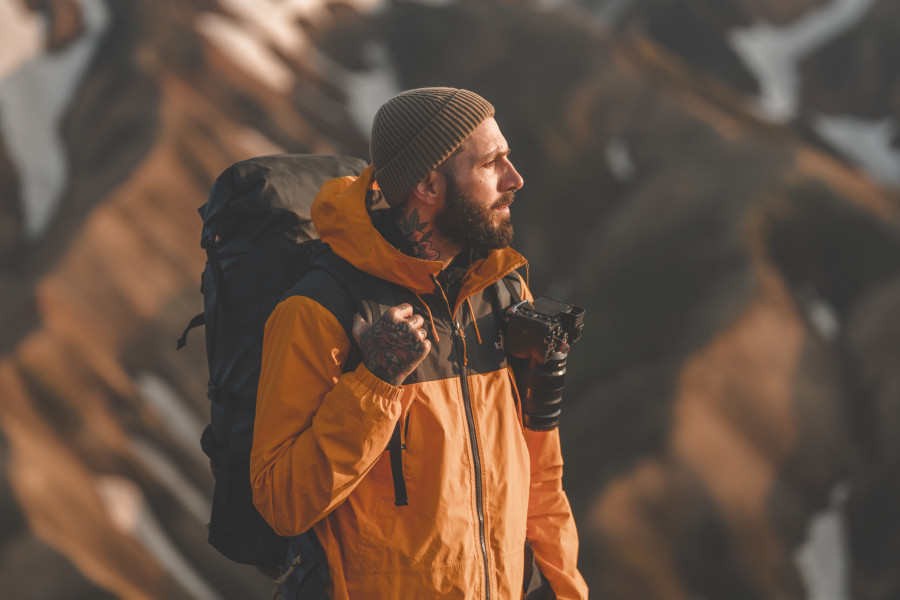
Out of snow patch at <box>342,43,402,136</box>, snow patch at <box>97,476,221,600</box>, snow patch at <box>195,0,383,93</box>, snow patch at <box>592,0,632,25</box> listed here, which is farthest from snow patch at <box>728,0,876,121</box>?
snow patch at <box>97,476,221,600</box>

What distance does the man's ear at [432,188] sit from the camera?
3971mm

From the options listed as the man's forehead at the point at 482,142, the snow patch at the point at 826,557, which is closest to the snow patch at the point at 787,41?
the snow patch at the point at 826,557

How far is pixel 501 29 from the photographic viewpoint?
55.8 m

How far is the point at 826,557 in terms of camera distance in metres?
28.5

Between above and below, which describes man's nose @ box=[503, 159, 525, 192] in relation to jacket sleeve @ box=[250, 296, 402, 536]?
above

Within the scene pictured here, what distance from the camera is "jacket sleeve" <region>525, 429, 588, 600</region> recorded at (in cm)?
439

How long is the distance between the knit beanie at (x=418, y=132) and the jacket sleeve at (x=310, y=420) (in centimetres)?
83

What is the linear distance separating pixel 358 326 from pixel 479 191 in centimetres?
94

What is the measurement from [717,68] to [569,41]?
2053cm

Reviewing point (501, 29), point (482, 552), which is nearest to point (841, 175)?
point (501, 29)

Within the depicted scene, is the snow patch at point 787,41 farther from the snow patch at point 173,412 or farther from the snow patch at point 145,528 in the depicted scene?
the snow patch at point 145,528

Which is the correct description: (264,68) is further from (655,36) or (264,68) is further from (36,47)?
(655,36)

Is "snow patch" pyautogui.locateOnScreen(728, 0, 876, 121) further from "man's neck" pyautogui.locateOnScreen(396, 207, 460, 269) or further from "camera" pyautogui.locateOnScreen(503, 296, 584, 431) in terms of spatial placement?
"man's neck" pyautogui.locateOnScreen(396, 207, 460, 269)

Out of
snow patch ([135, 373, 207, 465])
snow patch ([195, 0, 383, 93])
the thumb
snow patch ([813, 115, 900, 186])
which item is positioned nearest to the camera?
the thumb
